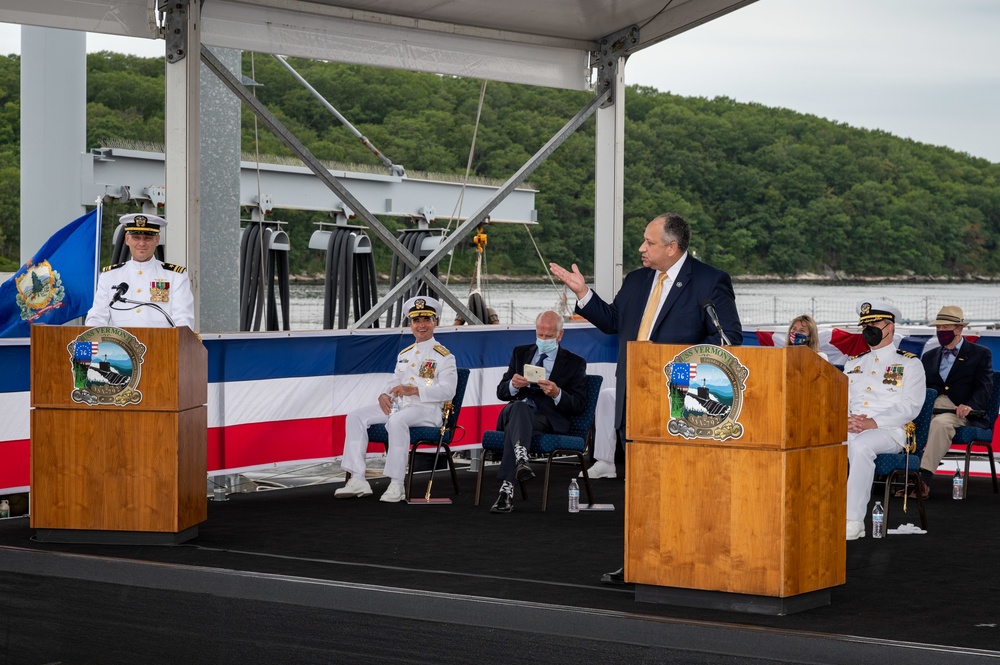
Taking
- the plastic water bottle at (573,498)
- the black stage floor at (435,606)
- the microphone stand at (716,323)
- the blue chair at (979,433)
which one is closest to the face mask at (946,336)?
the blue chair at (979,433)

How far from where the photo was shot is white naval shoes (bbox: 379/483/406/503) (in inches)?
275

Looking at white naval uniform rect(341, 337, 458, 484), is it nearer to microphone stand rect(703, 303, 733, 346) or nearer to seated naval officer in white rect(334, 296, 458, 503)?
seated naval officer in white rect(334, 296, 458, 503)

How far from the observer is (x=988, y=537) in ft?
19.4

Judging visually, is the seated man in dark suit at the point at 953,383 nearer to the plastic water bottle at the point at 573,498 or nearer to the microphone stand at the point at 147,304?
the plastic water bottle at the point at 573,498

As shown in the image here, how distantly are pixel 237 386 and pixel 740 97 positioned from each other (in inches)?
1633

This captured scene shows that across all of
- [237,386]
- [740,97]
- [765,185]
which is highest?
[740,97]

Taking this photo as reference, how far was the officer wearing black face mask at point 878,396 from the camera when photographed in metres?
5.96

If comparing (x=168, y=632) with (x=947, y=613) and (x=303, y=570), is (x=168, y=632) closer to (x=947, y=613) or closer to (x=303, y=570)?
(x=303, y=570)

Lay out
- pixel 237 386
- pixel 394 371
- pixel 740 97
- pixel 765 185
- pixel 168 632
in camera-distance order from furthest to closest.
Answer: pixel 740 97 → pixel 765 185 → pixel 394 371 → pixel 237 386 → pixel 168 632

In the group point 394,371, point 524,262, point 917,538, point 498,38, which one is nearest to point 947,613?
point 917,538

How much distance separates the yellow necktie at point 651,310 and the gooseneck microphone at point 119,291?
241 centimetres

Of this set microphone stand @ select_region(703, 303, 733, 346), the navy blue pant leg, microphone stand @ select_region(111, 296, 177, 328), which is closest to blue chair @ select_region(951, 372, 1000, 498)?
the navy blue pant leg

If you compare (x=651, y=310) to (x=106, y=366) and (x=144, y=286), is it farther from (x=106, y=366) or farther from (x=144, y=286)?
A: (x=144, y=286)

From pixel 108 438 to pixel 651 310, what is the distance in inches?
97.0
